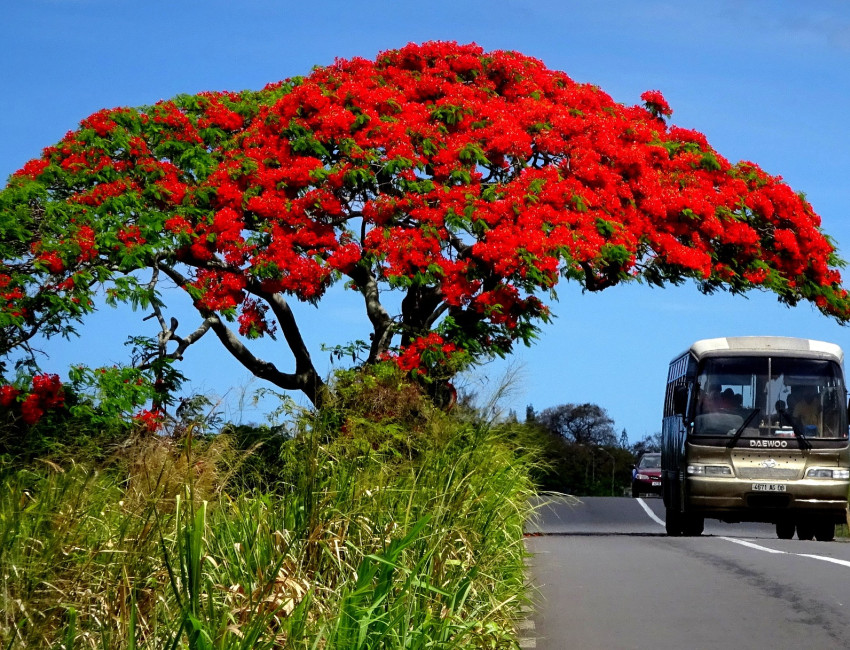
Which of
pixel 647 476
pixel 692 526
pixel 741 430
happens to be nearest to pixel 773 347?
pixel 741 430

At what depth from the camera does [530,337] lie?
68.7 ft

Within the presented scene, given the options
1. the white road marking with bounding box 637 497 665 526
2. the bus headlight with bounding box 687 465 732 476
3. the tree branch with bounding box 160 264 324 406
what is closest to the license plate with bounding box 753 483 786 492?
the bus headlight with bounding box 687 465 732 476

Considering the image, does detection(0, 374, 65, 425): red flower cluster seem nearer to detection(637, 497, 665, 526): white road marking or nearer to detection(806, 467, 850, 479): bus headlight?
detection(806, 467, 850, 479): bus headlight

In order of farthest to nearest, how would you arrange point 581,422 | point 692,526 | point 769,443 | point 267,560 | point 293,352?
point 581,422 < point 293,352 < point 692,526 < point 769,443 < point 267,560

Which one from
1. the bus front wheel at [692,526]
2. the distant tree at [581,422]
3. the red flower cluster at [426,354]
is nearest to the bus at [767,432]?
the bus front wheel at [692,526]

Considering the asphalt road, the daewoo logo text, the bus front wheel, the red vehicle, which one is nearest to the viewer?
the asphalt road

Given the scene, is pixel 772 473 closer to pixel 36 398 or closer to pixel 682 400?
pixel 682 400

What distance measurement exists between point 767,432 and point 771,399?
0.54 m

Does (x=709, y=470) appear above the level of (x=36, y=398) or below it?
below

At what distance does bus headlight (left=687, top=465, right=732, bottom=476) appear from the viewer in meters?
19.3

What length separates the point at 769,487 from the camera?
19.1 m

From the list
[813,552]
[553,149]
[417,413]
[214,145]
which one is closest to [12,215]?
[214,145]

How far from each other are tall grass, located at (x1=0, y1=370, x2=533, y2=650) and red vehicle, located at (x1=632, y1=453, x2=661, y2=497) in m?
34.7

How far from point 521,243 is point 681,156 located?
5.83m
